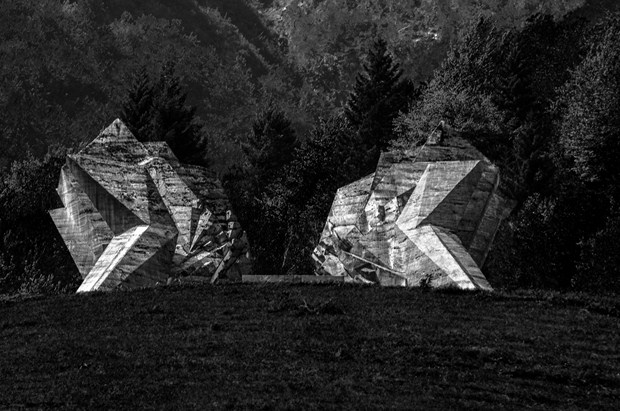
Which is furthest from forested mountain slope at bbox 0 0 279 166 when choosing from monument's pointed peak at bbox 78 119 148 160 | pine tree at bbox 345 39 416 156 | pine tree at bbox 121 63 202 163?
monument's pointed peak at bbox 78 119 148 160

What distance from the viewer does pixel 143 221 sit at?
45.8m

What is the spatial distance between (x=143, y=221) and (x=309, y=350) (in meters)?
16.8

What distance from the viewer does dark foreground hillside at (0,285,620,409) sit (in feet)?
86.2

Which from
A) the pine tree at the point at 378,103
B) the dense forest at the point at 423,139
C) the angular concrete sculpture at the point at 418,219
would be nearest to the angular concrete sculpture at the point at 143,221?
the angular concrete sculpture at the point at 418,219

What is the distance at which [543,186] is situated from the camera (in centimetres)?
8631

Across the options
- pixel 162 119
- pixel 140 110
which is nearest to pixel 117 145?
pixel 162 119

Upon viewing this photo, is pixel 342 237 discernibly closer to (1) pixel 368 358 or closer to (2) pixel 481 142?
(1) pixel 368 358

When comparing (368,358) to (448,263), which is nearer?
(368,358)

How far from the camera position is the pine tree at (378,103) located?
4146 inches

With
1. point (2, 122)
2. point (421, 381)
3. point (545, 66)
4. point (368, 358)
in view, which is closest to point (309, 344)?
point (368, 358)

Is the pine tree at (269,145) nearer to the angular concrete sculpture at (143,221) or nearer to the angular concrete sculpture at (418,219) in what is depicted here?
the angular concrete sculpture at (143,221)

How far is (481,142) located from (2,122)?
Result: 76651 millimetres

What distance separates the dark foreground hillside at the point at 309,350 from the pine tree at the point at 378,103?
64.3 m

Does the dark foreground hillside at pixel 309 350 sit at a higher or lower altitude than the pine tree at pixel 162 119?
lower
